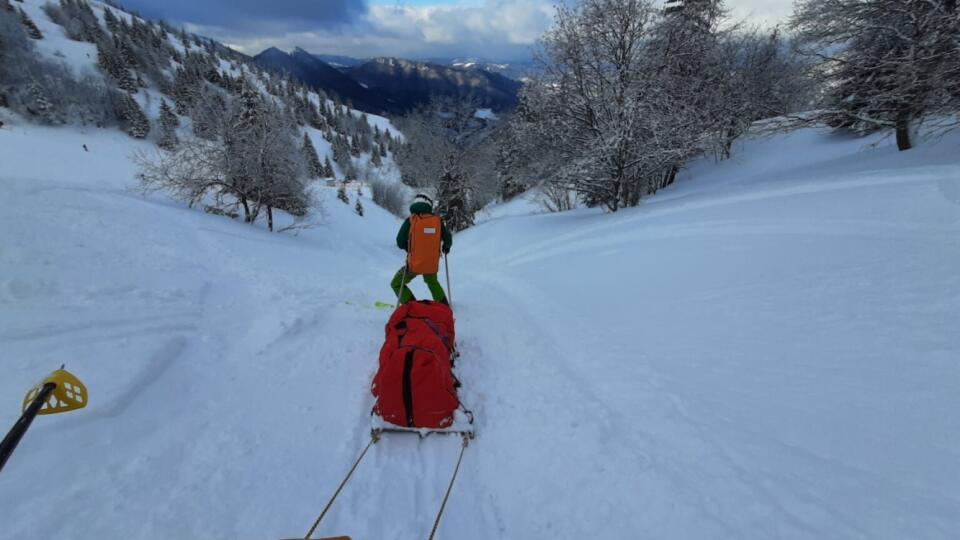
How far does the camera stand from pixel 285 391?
418cm

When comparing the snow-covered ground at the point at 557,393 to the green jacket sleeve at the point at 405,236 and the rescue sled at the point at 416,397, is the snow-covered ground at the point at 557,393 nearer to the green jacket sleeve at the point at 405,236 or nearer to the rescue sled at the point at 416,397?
the rescue sled at the point at 416,397

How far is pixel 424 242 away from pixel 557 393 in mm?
2920

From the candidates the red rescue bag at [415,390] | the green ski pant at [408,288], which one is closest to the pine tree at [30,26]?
the green ski pant at [408,288]

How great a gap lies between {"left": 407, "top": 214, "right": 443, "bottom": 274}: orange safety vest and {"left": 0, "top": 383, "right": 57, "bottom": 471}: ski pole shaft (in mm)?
4099

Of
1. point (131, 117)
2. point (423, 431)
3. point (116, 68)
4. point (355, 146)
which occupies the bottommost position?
point (423, 431)

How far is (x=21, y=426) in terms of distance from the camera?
1832 millimetres

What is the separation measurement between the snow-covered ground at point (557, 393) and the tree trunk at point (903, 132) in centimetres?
469

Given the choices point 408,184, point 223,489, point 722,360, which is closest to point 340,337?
point 223,489

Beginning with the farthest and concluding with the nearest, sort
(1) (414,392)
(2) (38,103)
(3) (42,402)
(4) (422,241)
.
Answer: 1. (2) (38,103)
2. (4) (422,241)
3. (1) (414,392)
4. (3) (42,402)

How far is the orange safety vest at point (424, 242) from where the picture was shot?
578 cm

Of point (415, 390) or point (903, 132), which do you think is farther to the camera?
point (903, 132)

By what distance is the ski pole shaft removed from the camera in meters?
1.74

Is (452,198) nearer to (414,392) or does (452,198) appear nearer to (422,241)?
(422,241)

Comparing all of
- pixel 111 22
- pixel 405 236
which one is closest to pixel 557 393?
pixel 405 236
